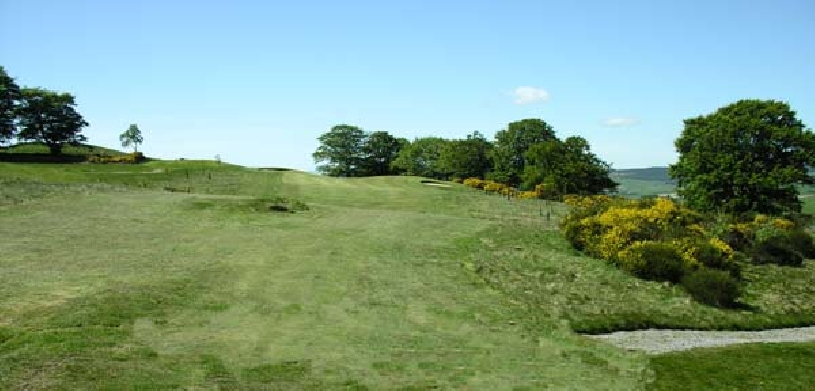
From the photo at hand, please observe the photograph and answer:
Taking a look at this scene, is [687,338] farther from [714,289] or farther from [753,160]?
[753,160]

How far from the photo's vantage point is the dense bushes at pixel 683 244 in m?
25.8

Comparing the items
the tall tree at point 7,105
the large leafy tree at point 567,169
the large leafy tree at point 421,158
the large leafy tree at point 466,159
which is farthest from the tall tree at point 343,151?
the tall tree at point 7,105

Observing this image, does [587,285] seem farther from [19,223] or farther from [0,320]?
[19,223]

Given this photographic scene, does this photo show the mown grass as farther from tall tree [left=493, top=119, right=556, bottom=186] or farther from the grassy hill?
tall tree [left=493, top=119, right=556, bottom=186]

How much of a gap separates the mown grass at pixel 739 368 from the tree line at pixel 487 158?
5553 cm

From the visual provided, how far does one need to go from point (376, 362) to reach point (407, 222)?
835 inches

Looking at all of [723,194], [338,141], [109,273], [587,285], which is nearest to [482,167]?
[338,141]

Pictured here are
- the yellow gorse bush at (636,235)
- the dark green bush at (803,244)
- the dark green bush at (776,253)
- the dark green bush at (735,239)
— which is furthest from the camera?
the dark green bush at (735,239)

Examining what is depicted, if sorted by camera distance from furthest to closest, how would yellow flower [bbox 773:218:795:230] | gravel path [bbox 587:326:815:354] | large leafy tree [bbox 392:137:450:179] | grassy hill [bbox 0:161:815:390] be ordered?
large leafy tree [bbox 392:137:450:179] → yellow flower [bbox 773:218:795:230] → gravel path [bbox 587:326:815:354] → grassy hill [bbox 0:161:815:390]

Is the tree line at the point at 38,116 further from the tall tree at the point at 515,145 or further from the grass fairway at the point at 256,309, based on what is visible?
the tall tree at the point at 515,145

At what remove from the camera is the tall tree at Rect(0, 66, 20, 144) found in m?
77.9

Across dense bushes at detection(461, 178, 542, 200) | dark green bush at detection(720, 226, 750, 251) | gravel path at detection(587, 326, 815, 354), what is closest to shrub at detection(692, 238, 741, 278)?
gravel path at detection(587, 326, 815, 354)

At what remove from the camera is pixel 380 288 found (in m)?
21.4

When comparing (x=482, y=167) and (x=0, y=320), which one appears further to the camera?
(x=482, y=167)
